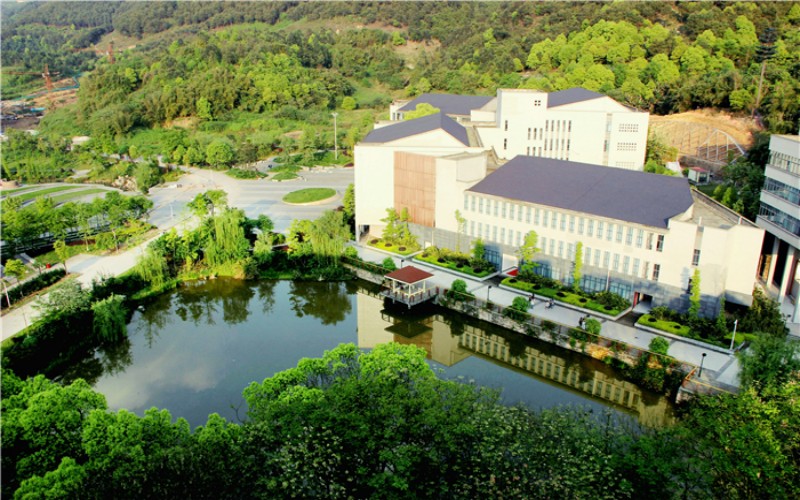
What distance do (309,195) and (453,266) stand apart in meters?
15.8

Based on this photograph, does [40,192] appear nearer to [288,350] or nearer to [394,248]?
[394,248]

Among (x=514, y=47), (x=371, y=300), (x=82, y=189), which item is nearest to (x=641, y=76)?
(x=514, y=47)

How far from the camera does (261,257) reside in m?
29.3

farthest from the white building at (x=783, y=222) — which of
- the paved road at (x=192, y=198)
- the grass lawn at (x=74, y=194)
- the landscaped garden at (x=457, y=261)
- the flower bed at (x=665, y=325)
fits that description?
the grass lawn at (x=74, y=194)

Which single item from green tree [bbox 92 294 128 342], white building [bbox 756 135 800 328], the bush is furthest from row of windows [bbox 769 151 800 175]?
green tree [bbox 92 294 128 342]

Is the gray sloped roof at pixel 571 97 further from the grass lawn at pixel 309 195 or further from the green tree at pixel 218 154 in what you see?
→ the green tree at pixel 218 154

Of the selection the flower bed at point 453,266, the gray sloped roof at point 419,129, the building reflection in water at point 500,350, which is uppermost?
the gray sloped roof at point 419,129

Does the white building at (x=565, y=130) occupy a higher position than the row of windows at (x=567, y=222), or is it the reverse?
the white building at (x=565, y=130)

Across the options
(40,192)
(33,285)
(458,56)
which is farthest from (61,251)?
(458,56)

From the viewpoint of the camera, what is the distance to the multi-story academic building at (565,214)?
22.2m

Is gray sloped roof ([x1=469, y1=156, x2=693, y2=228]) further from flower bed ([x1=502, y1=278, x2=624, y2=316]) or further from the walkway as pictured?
the walkway

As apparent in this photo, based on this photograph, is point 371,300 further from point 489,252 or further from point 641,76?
point 641,76

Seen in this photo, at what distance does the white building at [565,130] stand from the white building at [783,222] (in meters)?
11.1

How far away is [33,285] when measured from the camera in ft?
84.7
